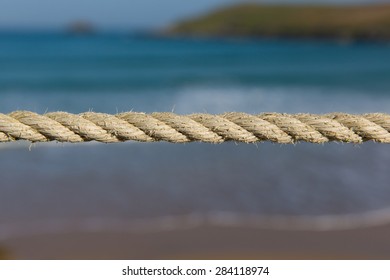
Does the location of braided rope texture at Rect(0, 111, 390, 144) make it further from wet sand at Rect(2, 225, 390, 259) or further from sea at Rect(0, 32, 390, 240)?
wet sand at Rect(2, 225, 390, 259)

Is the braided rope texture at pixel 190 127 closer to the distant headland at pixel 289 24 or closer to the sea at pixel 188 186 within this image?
the sea at pixel 188 186

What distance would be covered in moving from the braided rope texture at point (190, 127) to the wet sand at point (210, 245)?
224 centimetres

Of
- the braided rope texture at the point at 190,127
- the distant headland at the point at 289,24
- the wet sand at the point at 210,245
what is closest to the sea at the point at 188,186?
the wet sand at the point at 210,245

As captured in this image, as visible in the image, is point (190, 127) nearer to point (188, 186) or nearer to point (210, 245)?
point (210, 245)

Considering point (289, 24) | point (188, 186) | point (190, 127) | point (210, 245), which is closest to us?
point (190, 127)

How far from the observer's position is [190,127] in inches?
48.3

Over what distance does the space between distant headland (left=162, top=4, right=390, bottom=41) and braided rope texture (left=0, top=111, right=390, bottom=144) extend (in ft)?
169

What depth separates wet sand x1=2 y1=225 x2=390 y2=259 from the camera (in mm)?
3408

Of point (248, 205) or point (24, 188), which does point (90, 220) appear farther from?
point (248, 205)

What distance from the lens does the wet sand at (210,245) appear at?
3408 millimetres

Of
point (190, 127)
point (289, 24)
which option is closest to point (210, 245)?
point (190, 127)

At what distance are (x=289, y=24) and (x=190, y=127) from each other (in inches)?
2520

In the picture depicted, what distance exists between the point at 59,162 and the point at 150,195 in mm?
Result: 1490

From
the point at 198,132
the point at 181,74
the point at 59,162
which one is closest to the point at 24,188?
the point at 59,162
